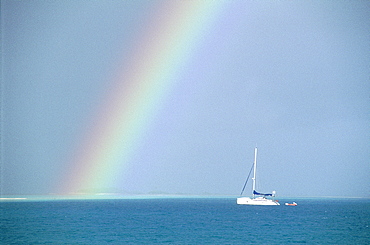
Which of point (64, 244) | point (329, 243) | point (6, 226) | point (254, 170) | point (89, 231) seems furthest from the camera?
point (254, 170)

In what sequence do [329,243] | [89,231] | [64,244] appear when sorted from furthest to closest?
[89,231] < [329,243] < [64,244]

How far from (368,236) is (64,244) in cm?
4083

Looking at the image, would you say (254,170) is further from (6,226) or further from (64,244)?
(64,244)

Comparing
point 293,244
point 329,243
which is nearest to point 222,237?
point 293,244

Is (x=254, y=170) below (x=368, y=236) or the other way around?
the other way around

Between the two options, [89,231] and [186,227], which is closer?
[89,231]

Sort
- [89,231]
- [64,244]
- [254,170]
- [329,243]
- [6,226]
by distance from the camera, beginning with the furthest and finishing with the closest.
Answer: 1. [254,170]
2. [6,226]
3. [89,231]
4. [329,243]
5. [64,244]

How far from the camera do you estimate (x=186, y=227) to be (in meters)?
74.5

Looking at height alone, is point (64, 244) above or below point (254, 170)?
below

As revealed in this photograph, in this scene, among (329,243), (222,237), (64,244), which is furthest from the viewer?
(222,237)

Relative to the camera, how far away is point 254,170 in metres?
153

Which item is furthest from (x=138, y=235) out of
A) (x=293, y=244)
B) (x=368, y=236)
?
(x=368, y=236)

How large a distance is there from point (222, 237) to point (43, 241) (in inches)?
891

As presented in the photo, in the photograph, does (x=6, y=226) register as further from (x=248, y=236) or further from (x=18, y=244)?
(x=248, y=236)
